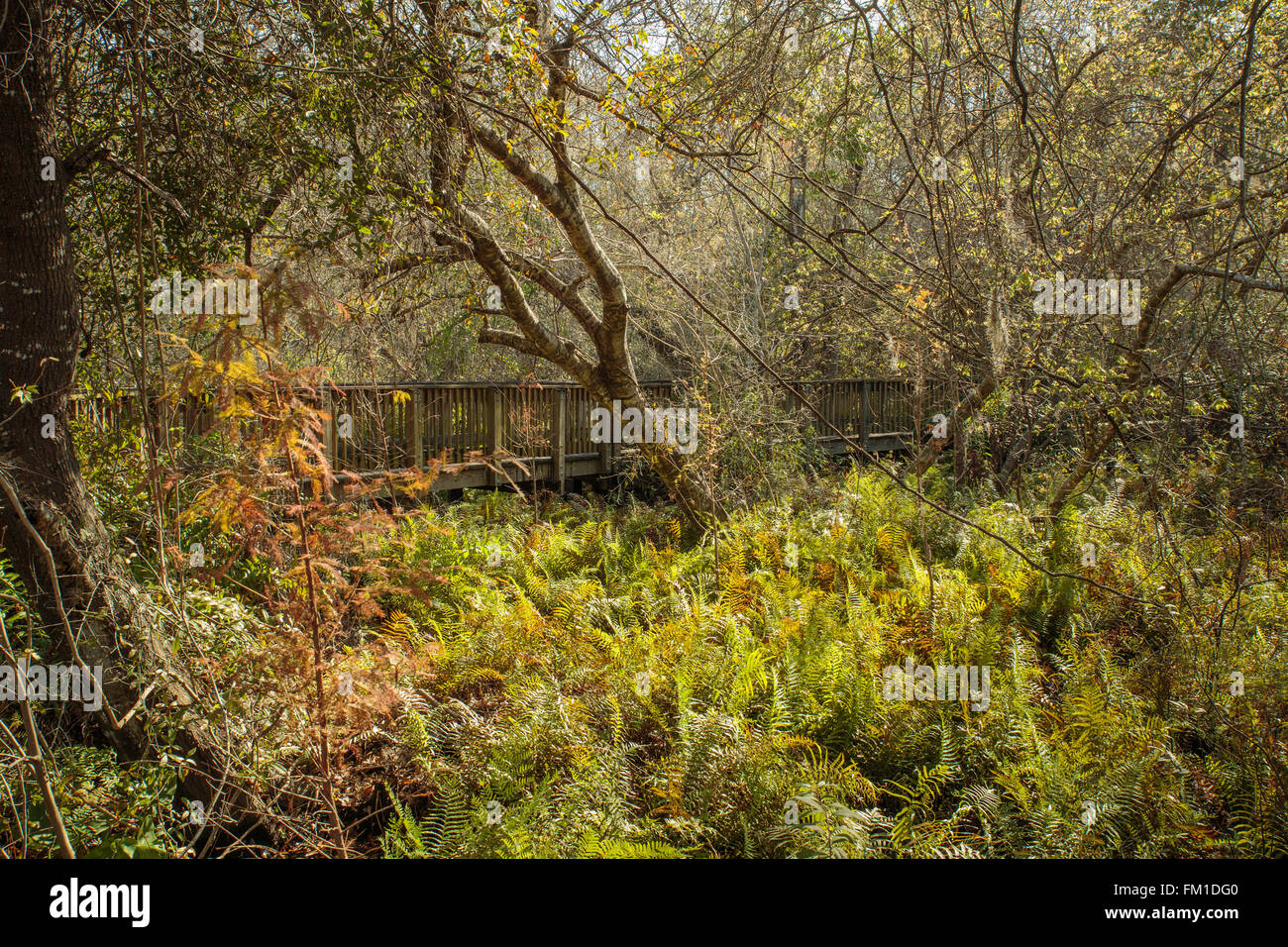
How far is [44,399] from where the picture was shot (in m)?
3.23

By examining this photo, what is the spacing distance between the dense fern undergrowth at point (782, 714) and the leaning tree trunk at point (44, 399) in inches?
14.2

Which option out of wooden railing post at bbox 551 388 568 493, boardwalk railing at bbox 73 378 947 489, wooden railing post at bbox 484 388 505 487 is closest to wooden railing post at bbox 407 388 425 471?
boardwalk railing at bbox 73 378 947 489

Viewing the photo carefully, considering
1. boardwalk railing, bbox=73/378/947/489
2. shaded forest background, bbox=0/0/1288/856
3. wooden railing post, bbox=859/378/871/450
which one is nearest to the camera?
shaded forest background, bbox=0/0/1288/856

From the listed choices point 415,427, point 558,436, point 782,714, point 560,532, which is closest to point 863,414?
point 558,436

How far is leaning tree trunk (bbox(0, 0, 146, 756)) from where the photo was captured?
314 cm

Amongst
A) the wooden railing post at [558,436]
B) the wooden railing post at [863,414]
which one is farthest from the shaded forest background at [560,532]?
the wooden railing post at [863,414]

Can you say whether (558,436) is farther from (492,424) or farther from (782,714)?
(782,714)

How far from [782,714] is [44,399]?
3.89 metres

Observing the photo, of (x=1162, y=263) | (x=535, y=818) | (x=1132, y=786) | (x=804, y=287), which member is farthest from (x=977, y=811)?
(x=804, y=287)

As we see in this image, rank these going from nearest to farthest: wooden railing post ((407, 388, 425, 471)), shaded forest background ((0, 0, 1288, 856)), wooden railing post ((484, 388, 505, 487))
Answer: shaded forest background ((0, 0, 1288, 856)), wooden railing post ((407, 388, 425, 471)), wooden railing post ((484, 388, 505, 487))

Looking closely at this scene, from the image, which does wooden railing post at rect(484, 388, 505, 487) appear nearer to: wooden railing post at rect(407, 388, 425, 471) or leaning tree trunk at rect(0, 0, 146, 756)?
wooden railing post at rect(407, 388, 425, 471)

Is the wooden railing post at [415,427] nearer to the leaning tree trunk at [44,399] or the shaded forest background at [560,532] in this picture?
the shaded forest background at [560,532]

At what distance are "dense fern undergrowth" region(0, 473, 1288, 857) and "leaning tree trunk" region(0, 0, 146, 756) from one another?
1.18 ft

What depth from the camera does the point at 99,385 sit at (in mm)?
4371
